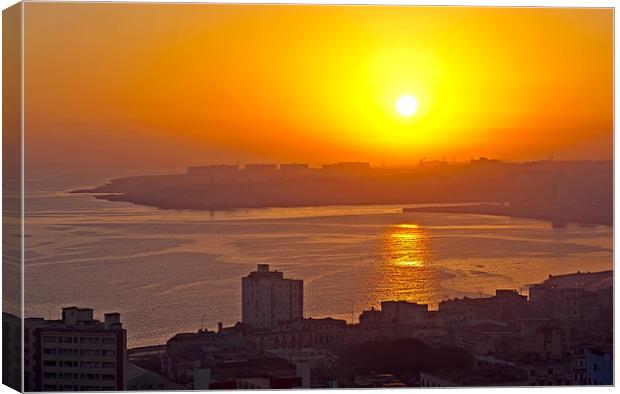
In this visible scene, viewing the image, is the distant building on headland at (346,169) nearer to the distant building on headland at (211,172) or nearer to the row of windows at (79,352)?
the distant building on headland at (211,172)

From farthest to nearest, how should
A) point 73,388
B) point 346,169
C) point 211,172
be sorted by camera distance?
point 346,169, point 211,172, point 73,388

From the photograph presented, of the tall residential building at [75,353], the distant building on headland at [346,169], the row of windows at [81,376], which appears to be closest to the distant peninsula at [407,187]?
the distant building on headland at [346,169]

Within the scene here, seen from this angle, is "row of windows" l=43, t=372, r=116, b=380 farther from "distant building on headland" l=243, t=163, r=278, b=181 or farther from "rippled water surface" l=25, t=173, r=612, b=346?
"distant building on headland" l=243, t=163, r=278, b=181

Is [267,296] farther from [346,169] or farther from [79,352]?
[79,352]

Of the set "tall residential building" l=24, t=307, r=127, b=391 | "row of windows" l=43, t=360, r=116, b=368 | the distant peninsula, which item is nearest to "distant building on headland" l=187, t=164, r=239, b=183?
the distant peninsula

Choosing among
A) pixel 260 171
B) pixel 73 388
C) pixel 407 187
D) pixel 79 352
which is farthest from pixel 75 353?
pixel 407 187

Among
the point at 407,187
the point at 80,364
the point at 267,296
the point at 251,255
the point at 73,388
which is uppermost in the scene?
the point at 407,187
